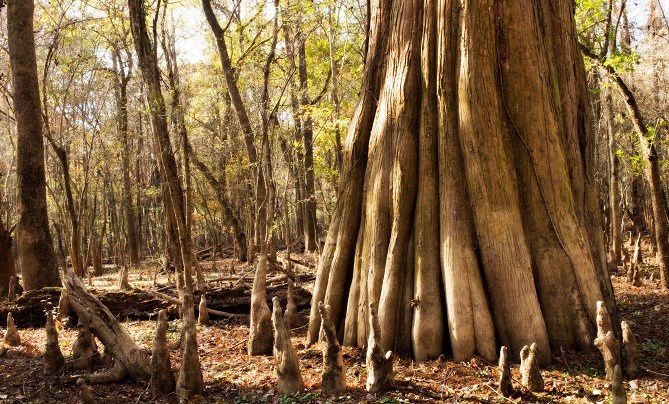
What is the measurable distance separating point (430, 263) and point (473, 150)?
1.18 meters

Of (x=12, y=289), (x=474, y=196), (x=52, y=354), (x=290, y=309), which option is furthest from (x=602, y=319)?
(x=12, y=289)

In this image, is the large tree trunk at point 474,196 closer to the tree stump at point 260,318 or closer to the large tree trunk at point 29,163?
the tree stump at point 260,318

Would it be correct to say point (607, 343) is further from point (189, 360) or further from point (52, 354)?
point (52, 354)

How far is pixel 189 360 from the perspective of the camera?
427 centimetres

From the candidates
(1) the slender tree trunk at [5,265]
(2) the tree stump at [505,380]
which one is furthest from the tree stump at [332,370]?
(1) the slender tree trunk at [5,265]

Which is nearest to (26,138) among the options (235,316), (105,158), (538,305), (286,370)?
(235,316)

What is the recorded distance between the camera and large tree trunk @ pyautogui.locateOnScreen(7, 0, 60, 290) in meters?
9.42

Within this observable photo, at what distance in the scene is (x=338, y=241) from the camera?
5.82 meters

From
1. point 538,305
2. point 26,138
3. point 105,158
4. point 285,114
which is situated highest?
point 285,114

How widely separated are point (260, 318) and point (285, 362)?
1330mm

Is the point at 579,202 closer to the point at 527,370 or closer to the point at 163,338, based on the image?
the point at 527,370

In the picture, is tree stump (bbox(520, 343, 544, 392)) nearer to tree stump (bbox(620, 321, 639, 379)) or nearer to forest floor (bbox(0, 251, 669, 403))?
forest floor (bbox(0, 251, 669, 403))

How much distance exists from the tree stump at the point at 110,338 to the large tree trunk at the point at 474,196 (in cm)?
184

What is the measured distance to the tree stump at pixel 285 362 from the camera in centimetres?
432
